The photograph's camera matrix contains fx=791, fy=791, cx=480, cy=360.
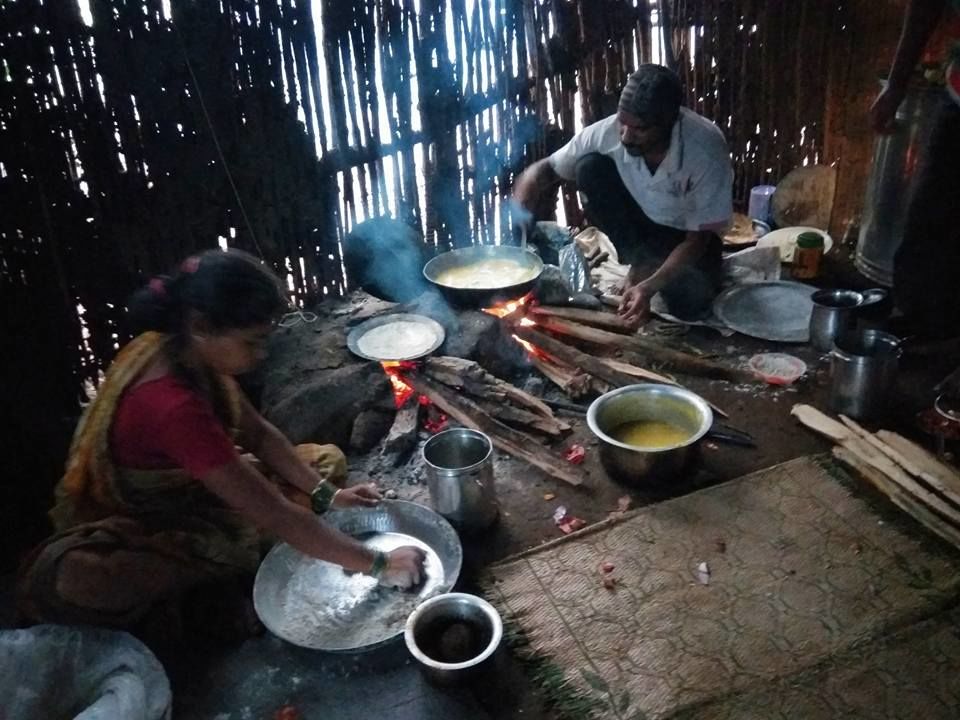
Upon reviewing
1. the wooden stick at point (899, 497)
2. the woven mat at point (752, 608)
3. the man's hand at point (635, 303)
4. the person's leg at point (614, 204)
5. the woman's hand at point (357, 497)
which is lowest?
Result: the woven mat at point (752, 608)

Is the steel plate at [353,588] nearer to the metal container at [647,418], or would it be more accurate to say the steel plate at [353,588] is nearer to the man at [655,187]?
the metal container at [647,418]

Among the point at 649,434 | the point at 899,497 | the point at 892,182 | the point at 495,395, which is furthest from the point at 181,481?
the point at 892,182

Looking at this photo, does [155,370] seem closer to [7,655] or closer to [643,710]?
[7,655]

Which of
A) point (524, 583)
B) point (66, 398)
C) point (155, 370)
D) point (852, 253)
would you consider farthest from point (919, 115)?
point (66, 398)

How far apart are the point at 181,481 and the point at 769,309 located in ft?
11.1

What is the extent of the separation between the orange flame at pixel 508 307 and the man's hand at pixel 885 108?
6.86 ft

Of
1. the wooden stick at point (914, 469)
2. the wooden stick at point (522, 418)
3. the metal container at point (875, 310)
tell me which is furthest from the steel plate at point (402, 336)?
the metal container at point (875, 310)

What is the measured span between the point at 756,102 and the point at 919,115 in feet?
4.56

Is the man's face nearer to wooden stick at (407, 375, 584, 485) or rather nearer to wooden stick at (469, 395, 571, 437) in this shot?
wooden stick at (469, 395, 571, 437)

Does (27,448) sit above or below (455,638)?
above

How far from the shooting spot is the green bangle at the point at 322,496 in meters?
2.80

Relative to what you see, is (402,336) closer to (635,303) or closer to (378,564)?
(635,303)

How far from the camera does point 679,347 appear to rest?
437 centimetres

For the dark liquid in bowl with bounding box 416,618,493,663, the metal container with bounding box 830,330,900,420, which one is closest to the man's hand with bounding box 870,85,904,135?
the metal container with bounding box 830,330,900,420
